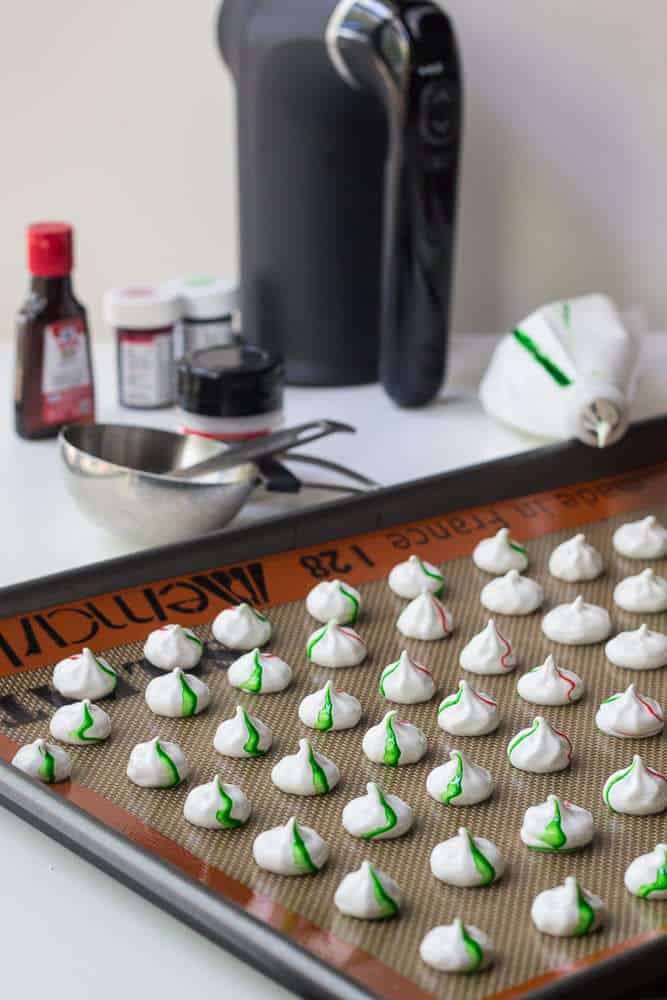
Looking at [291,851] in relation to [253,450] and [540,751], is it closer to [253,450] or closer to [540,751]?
[540,751]

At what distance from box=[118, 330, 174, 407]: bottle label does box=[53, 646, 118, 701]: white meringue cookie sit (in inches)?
19.7

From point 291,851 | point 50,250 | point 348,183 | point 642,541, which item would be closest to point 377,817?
point 291,851

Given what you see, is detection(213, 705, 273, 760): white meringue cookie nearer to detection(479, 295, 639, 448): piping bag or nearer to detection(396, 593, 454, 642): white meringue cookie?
detection(396, 593, 454, 642): white meringue cookie

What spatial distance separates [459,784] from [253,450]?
0.41 metres

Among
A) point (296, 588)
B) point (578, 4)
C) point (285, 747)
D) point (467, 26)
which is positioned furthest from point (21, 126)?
point (285, 747)

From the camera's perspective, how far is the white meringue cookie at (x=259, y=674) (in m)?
0.81

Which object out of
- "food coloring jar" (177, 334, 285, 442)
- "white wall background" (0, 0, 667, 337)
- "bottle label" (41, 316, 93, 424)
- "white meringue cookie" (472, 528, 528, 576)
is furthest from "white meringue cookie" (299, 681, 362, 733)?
"white wall background" (0, 0, 667, 337)

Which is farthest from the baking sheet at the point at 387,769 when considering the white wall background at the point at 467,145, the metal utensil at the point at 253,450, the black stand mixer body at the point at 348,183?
the white wall background at the point at 467,145

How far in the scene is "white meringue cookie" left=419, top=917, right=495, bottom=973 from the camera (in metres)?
0.59

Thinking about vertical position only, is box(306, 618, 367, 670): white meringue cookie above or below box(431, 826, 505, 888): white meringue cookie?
below

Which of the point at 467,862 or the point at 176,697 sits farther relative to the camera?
the point at 176,697

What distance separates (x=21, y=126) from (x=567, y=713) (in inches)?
36.7

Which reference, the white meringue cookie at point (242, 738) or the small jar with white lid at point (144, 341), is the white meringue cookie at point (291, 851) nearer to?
the white meringue cookie at point (242, 738)

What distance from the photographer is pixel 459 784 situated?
27.9 inches
